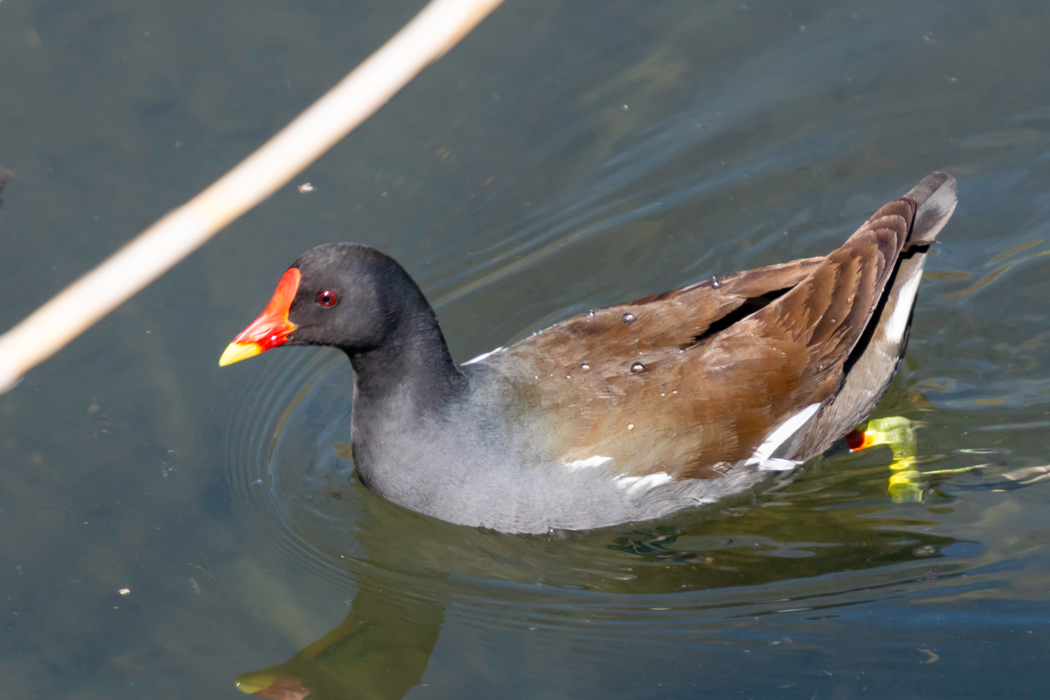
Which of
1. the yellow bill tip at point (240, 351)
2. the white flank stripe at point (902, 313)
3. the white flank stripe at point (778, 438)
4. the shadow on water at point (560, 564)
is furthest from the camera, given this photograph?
the white flank stripe at point (902, 313)

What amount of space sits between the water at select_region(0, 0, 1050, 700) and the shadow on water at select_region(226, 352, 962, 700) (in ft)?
0.05

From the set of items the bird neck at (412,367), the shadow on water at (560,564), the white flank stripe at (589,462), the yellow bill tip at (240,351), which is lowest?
the shadow on water at (560,564)

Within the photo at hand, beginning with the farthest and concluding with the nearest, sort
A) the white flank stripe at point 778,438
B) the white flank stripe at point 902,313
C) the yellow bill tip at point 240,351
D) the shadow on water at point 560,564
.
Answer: the white flank stripe at point 902,313
the white flank stripe at point 778,438
the shadow on water at point 560,564
the yellow bill tip at point 240,351

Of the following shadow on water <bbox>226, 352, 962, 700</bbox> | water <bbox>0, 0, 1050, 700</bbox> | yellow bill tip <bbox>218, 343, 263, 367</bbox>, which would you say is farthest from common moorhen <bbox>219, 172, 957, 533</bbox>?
water <bbox>0, 0, 1050, 700</bbox>

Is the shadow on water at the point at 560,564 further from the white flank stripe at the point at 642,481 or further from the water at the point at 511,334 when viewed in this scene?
the white flank stripe at the point at 642,481

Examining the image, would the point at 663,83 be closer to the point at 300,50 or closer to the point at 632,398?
the point at 300,50

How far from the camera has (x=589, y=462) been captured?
3873mm

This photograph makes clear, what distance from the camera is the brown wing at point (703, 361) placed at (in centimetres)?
388

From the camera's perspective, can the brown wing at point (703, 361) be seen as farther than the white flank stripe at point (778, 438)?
No

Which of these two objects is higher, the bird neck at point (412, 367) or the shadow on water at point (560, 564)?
the bird neck at point (412, 367)

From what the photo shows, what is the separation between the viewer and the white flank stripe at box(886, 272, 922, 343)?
14.7ft

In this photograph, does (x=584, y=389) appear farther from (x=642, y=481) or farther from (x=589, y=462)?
(x=642, y=481)

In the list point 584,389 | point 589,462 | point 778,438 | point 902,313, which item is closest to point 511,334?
point 584,389

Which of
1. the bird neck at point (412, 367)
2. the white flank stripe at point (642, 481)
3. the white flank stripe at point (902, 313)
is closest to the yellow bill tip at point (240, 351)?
the bird neck at point (412, 367)
